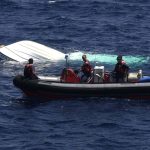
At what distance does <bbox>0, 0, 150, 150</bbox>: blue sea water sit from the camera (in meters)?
36.4

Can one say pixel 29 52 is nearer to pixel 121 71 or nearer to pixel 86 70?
pixel 86 70

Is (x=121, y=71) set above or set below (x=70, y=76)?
above

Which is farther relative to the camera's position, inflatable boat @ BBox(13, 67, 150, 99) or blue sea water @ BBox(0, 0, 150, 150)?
inflatable boat @ BBox(13, 67, 150, 99)

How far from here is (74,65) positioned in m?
49.9

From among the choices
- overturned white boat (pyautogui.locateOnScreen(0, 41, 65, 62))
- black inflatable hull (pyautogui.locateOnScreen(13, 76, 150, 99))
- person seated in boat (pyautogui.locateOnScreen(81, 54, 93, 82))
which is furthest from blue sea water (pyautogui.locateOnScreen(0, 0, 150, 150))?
person seated in boat (pyautogui.locateOnScreen(81, 54, 93, 82))

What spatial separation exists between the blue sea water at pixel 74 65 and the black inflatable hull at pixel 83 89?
37 centimetres

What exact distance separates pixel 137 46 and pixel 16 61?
9.26m

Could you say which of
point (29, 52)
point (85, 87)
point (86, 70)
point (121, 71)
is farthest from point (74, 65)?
point (85, 87)

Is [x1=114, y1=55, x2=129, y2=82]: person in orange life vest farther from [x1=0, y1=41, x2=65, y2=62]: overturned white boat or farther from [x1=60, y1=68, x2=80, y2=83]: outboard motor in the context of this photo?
[x1=0, y1=41, x2=65, y2=62]: overturned white boat

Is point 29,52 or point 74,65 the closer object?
A: point 74,65

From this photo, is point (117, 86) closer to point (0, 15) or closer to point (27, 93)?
point (27, 93)

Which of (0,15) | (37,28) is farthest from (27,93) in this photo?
(0,15)

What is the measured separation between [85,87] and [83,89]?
6.1 inches

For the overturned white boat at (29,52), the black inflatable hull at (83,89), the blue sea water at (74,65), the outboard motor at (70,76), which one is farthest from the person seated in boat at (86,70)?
the overturned white boat at (29,52)
